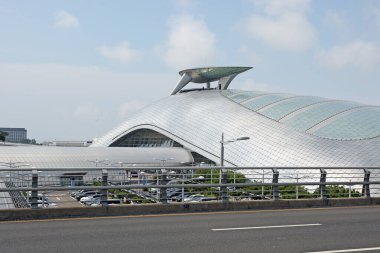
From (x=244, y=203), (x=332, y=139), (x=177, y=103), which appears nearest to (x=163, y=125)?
(x=177, y=103)

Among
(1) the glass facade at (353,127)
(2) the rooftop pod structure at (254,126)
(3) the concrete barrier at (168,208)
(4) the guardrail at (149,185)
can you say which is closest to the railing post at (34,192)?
(4) the guardrail at (149,185)

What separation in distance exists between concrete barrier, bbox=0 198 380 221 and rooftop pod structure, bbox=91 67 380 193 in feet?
52.4

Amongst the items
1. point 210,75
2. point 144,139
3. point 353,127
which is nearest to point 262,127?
point 353,127

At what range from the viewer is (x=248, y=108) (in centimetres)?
5328

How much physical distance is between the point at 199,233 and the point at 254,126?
125ft

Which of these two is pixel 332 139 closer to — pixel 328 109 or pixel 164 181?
pixel 328 109

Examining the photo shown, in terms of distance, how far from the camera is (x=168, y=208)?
14078 mm

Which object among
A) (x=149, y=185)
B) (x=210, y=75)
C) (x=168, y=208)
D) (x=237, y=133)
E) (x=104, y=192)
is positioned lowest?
(x=168, y=208)

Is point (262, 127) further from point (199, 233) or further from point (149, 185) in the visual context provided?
point (199, 233)

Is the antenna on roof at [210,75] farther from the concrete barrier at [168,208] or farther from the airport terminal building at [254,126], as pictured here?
the concrete barrier at [168,208]

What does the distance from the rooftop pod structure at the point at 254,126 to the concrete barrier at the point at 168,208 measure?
15982 millimetres

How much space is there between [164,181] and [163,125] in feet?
151

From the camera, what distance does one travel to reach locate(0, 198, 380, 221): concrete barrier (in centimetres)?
1245

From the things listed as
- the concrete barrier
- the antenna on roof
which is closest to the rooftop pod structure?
the antenna on roof
